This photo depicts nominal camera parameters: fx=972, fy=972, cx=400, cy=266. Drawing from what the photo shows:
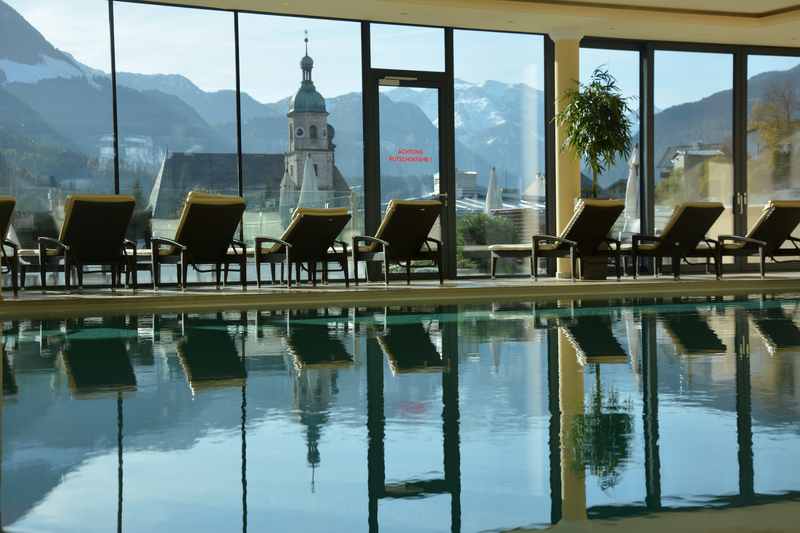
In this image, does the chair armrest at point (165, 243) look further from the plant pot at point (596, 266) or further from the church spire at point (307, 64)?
the plant pot at point (596, 266)

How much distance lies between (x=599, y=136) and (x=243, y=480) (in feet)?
31.6

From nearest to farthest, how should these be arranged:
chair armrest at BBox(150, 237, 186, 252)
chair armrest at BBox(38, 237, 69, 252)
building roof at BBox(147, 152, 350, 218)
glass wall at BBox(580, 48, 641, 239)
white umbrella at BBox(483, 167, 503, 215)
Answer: chair armrest at BBox(38, 237, 69, 252) → chair armrest at BBox(150, 237, 186, 252) → building roof at BBox(147, 152, 350, 218) → white umbrella at BBox(483, 167, 503, 215) → glass wall at BBox(580, 48, 641, 239)

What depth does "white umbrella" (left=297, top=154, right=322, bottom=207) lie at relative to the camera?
38.6ft

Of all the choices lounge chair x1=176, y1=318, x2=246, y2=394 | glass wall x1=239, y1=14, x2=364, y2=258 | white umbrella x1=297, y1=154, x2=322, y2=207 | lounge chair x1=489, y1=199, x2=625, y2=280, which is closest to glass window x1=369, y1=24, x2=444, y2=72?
glass wall x1=239, y1=14, x2=364, y2=258

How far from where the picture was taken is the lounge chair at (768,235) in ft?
36.2

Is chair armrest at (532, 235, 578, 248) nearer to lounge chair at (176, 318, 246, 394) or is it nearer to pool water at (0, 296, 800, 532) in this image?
pool water at (0, 296, 800, 532)

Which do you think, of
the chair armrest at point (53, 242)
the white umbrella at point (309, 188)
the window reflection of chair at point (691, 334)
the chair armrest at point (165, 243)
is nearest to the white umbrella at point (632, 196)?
the white umbrella at point (309, 188)

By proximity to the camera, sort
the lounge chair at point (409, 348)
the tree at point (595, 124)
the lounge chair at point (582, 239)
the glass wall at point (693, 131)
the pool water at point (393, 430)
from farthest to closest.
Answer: the glass wall at point (693, 131) → the tree at point (595, 124) → the lounge chair at point (582, 239) → the lounge chair at point (409, 348) → the pool water at point (393, 430)

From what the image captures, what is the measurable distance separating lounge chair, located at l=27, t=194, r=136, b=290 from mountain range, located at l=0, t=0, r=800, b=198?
206 centimetres

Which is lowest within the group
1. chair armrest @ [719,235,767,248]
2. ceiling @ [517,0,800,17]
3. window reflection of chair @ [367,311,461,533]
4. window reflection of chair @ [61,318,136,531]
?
window reflection of chair @ [367,311,461,533]

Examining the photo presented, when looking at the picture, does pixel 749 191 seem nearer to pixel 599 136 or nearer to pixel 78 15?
pixel 599 136

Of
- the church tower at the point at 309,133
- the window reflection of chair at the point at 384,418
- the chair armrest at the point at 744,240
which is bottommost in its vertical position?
the window reflection of chair at the point at 384,418

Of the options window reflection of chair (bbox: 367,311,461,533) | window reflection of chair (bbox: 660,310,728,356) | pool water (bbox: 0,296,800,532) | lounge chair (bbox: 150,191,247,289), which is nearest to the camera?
pool water (bbox: 0,296,800,532)

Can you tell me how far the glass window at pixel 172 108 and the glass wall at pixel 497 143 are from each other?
293 cm
